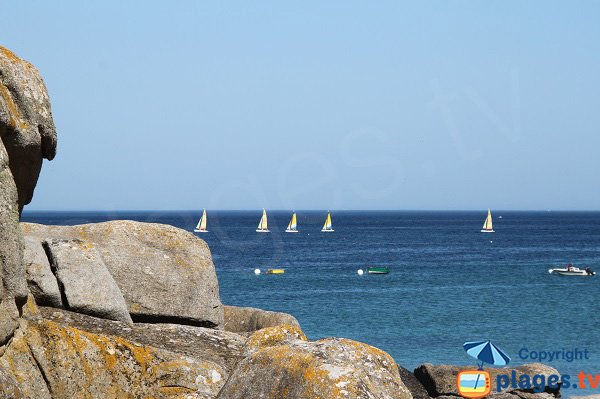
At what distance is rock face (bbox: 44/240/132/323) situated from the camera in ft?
40.4

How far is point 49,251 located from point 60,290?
779 millimetres

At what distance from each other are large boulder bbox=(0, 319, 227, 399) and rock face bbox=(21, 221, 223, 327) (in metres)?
3.40

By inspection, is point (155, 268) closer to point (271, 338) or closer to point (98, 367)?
point (271, 338)

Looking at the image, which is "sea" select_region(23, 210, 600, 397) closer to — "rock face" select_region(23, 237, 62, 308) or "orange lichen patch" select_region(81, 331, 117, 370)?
"rock face" select_region(23, 237, 62, 308)

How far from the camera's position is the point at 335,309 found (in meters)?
66.1

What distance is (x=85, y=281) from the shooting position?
12.6 metres

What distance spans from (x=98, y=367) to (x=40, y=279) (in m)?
2.51

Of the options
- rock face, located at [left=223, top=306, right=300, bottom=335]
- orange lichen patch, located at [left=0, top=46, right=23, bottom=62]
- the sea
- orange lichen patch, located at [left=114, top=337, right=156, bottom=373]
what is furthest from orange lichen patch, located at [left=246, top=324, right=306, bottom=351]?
the sea

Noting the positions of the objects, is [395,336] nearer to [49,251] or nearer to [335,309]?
[335,309]

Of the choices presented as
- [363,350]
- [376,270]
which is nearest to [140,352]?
[363,350]

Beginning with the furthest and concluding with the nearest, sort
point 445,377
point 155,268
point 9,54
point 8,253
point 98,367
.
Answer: point 445,377
point 155,268
point 9,54
point 98,367
point 8,253

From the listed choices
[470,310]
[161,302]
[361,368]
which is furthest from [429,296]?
[361,368]

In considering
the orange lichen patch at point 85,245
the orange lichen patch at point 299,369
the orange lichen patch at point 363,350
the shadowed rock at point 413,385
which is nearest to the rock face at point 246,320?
the orange lichen patch at point 85,245

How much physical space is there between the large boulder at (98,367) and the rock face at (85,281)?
5.94 feet
